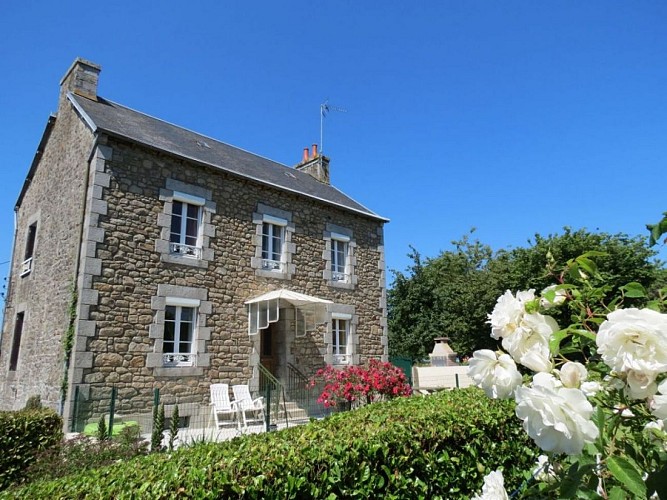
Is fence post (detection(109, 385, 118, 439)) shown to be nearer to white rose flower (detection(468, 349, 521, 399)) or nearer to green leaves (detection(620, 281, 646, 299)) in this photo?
white rose flower (detection(468, 349, 521, 399))

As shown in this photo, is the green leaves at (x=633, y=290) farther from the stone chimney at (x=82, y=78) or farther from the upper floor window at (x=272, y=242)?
the stone chimney at (x=82, y=78)

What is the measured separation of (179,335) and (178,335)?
0.04 m

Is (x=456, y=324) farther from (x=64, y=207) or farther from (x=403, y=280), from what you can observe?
(x=64, y=207)

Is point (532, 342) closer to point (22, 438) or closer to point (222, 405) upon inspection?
point (22, 438)

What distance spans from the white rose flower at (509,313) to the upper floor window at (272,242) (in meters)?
11.3

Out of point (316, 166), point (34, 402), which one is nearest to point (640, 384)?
point (34, 402)

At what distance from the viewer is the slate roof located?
35.3 feet

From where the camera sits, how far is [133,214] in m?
10.1

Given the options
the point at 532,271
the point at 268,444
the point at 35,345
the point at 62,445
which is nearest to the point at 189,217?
the point at 35,345

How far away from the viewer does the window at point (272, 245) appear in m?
12.7

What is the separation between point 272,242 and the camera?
42.4 ft

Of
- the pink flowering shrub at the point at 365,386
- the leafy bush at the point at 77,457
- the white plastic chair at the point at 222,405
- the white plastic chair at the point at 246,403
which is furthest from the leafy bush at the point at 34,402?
the pink flowering shrub at the point at 365,386

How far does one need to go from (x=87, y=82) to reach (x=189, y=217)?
4964 millimetres

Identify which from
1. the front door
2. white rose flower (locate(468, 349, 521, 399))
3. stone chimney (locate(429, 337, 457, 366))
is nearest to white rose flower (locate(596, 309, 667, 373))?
white rose flower (locate(468, 349, 521, 399))
